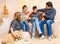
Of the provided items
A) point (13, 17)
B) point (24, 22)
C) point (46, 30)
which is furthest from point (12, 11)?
point (46, 30)

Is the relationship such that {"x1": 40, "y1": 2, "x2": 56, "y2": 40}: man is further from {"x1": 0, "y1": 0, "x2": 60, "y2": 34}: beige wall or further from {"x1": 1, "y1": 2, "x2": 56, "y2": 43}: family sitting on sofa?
{"x1": 0, "y1": 0, "x2": 60, "y2": 34}: beige wall

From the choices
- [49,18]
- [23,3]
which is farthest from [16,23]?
[23,3]

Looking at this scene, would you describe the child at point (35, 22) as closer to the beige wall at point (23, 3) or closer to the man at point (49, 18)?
the man at point (49, 18)

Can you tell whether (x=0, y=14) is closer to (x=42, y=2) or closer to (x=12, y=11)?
(x=12, y=11)

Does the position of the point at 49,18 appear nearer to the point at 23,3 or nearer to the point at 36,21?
the point at 36,21

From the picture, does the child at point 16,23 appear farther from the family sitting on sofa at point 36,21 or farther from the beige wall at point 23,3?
the beige wall at point 23,3

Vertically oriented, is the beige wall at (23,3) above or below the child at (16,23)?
above

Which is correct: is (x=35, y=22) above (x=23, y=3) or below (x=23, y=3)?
below

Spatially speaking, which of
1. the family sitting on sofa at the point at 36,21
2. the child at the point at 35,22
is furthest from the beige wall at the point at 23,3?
the child at the point at 35,22

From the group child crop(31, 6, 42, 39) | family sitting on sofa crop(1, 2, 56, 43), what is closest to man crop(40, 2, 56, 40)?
family sitting on sofa crop(1, 2, 56, 43)

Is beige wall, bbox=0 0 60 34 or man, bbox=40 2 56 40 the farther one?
beige wall, bbox=0 0 60 34

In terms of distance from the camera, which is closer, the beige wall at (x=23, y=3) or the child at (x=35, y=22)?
the child at (x=35, y=22)

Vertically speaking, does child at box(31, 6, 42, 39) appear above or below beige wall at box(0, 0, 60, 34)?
below

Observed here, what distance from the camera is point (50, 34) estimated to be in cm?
540
